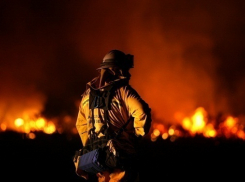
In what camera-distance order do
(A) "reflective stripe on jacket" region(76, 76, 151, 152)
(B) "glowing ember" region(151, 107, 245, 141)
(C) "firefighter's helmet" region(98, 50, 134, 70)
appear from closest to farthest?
(A) "reflective stripe on jacket" region(76, 76, 151, 152) < (C) "firefighter's helmet" region(98, 50, 134, 70) < (B) "glowing ember" region(151, 107, 245, 141)

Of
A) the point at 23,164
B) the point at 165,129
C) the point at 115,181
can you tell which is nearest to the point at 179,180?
the point at 23,164

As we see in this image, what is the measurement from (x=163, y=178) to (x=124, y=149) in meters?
7.32

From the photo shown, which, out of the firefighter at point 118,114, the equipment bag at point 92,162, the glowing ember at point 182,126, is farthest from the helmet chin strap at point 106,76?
the glowing ember at point 182,126

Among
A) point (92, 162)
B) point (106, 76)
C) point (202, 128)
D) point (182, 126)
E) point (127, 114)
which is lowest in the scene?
point (202, 128)

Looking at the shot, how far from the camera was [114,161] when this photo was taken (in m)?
5.39

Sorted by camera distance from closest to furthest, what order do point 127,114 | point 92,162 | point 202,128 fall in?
point 92,162, point 127,114, point 202,128

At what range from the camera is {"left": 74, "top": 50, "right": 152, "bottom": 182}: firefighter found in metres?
5.45

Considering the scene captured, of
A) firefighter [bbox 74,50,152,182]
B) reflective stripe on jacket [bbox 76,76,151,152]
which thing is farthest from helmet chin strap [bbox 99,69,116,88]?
reflective stripe on jacket [bbox 76,76,151,152]

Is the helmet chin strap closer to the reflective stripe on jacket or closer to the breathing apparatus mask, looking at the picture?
the breathing apparatus mask

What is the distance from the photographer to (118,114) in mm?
5703

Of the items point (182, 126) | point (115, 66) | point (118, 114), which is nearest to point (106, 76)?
point (115, 66)

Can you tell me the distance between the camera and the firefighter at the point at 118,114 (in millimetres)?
5453

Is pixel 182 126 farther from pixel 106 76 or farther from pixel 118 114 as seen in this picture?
pixel 118 114

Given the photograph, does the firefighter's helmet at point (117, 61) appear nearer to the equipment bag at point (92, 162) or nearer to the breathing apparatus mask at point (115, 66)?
the breathing apparatus mask at point (115, 66)
